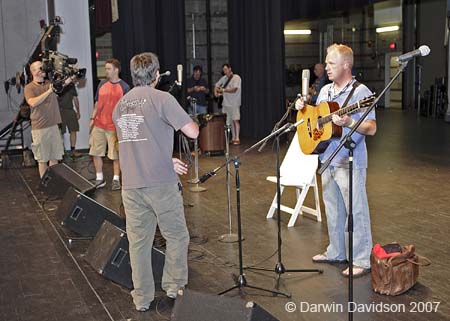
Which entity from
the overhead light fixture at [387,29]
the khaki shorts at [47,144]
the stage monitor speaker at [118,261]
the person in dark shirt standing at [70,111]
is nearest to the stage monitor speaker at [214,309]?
the stage monitor speaker at [118,261]

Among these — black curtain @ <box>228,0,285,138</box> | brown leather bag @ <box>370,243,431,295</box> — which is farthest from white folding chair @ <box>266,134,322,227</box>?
black curtain @ <box>228,0,285,138</box>

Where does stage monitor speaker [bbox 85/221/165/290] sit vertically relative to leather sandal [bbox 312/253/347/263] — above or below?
above

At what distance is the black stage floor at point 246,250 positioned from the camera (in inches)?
165

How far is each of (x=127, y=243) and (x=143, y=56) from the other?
1366 millimetres

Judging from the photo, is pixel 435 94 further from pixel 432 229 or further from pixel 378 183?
pixel 432 229

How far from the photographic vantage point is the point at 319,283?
4500mm

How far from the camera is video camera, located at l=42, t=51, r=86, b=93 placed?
23.8 ft

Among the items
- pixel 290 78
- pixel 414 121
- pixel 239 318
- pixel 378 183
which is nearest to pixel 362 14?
pixel 290 78

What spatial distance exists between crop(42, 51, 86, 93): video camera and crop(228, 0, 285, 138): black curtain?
635 centimetres

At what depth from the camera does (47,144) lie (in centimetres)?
754

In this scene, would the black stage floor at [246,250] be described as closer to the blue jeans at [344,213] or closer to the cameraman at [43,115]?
the blue jeans at [344,213]

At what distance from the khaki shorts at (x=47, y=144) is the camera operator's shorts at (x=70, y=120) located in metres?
3.58

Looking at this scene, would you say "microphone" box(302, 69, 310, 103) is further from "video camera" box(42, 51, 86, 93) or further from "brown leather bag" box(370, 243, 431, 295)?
"video camera" box(42, 51, 86, 93)

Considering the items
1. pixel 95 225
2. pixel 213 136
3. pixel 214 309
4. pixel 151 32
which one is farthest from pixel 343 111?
pixel 151 32
